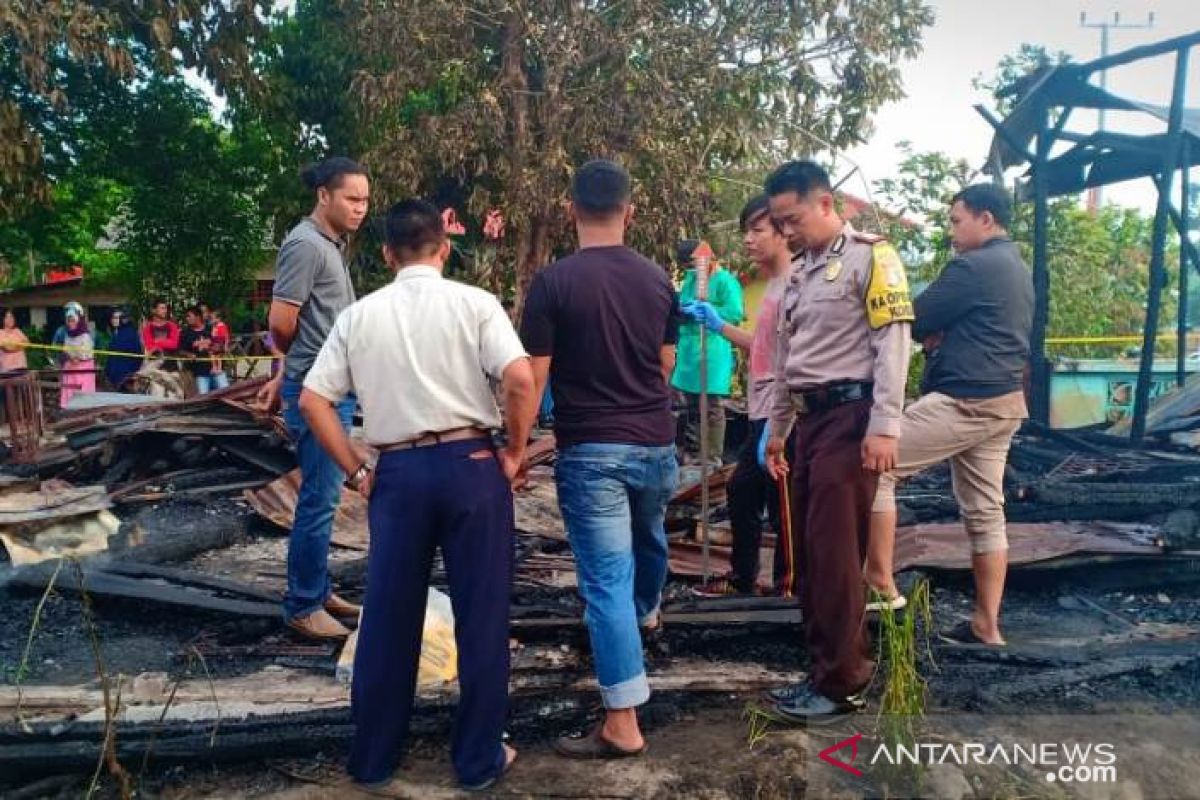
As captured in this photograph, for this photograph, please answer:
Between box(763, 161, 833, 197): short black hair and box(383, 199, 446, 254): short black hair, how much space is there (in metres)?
1.29

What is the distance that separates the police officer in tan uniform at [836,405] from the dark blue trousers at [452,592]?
1127 mm

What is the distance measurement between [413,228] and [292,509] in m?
4.17

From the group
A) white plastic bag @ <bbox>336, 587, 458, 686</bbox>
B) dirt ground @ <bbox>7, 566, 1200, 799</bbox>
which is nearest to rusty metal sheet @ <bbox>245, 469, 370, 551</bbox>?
dirt ground @ <bbox>7, 566, 1200, 799</bbox>

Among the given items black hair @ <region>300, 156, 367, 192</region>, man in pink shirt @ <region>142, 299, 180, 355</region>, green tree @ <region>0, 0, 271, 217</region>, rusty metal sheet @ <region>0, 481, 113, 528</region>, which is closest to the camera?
black hair @ <region>300, 156, 367, 192</region>

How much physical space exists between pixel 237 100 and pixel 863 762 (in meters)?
15.3

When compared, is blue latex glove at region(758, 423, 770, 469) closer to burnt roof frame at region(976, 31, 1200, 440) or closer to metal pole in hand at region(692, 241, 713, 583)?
metal pole in hand at region(692, 241, 713, 583)

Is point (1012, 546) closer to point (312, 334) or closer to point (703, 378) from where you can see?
point (703, 378)

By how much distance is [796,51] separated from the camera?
13523 mm

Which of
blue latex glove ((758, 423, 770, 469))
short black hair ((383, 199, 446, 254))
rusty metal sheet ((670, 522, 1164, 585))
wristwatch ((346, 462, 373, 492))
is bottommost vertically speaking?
rusty metal sheet ((670, 522, 1164, 585))

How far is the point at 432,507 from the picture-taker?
2947mm

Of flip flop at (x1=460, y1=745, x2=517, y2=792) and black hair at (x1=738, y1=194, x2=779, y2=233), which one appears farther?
black hair at (x1=738, y1=194, x2=779, y2=233)

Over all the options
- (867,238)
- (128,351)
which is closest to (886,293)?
(867,238)

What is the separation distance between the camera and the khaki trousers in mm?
4051

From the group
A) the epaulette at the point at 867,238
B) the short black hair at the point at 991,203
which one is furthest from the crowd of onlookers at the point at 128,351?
the epaulette at the point at 867,238
